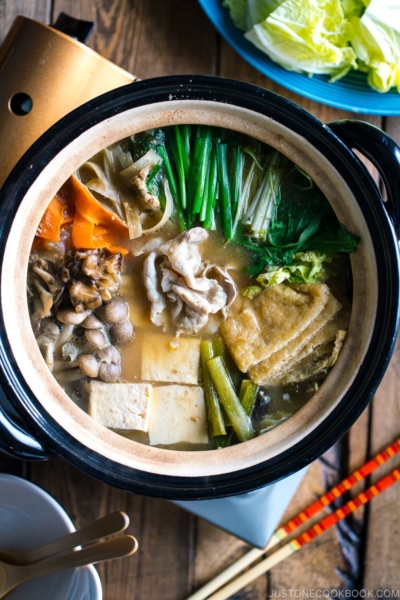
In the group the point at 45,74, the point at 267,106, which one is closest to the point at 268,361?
the point at 267,106

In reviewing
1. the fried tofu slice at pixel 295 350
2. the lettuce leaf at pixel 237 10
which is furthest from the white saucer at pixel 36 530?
the lettuce leaf at pixel 237 10

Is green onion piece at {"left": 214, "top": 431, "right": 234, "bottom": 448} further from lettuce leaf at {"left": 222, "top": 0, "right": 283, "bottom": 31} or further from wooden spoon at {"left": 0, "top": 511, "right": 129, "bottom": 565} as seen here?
lettuce leaf at {"left": 222, "top": 0, "right": 283, "bottom": 31}

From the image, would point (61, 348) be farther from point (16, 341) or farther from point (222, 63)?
point (222, 63)

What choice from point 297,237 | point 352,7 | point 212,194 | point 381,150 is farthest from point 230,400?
point 352,7

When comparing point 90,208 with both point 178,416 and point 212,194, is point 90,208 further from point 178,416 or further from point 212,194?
point 178,416

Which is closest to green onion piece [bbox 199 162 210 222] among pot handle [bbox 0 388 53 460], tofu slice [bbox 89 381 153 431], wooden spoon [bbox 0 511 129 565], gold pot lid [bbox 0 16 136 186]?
gold pot lid [bbox 0 16 136 186]

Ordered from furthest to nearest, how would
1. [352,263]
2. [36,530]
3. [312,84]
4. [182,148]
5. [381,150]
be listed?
[312,84]
[36,530]
[182,148]
[352,263]
[381,150]
